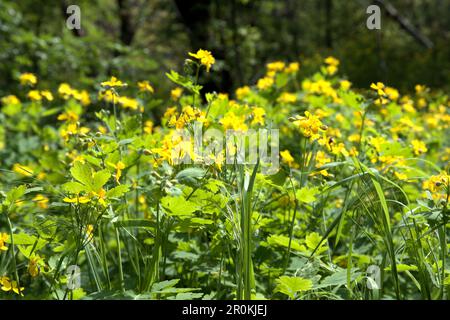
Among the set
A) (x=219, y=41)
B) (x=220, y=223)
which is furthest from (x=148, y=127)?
(x=219, y=41)

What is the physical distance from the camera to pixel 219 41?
6934 millimetres

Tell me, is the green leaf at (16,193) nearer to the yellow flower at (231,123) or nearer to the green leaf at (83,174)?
the green leaf at (83,174)

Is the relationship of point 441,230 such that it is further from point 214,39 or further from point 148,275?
point 214,39

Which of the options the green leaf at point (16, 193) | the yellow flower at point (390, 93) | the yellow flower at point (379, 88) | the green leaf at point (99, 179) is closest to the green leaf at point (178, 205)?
the green leaf at point (99, 179)

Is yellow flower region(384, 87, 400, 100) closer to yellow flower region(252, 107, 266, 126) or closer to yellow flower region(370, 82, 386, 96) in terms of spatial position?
yellow flower region(370, 82, 386, 96)

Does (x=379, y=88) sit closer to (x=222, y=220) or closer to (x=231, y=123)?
(x=231, y=123)

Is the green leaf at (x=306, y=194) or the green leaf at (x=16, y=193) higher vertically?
the green leaf at (x=16, y=193)

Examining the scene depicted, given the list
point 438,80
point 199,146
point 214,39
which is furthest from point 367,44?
point 199,146

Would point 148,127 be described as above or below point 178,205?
above

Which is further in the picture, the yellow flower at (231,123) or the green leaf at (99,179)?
the yellow flower at (231,123)

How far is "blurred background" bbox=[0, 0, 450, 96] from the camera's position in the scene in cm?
612

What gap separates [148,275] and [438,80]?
922cm

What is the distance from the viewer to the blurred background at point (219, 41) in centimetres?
612

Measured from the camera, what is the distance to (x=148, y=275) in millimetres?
1506
